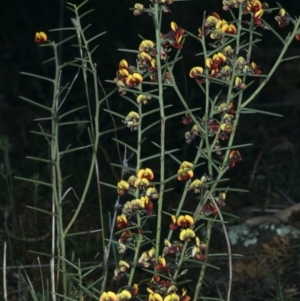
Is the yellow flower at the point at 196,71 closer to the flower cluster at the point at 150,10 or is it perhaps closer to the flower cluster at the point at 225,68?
the flower cluster at the point at 225,68

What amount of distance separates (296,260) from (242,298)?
1.40ft

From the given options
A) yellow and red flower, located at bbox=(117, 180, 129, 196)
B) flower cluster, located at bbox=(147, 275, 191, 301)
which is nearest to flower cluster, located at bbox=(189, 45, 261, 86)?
yellow and red flower, located at bbox=(117, 180, 129, 196)

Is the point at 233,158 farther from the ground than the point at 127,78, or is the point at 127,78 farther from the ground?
the point at 127,78

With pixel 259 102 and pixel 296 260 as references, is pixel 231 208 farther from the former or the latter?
pixel 259 102

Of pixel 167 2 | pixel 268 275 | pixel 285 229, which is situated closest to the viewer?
pixel 167 2

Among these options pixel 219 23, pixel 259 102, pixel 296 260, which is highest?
pixel 219 23

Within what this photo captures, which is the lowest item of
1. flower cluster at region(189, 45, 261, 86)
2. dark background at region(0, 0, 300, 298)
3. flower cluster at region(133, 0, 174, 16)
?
dark background at region(0, 0, 300, 298)

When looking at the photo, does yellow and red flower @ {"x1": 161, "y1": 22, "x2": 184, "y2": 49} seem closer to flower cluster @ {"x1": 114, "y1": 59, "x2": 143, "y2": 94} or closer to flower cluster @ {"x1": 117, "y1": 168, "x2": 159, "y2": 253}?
flower cluster @ {"x1": 114, "y1": 59, "x2": 143, "y2": 94}

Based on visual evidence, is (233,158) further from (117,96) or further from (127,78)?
(117,96)

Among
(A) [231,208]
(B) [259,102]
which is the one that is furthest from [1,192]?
(B) [259,102]

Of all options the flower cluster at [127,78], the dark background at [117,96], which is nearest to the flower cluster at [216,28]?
the flower cluster at [127,78]

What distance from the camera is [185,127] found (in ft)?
16.6

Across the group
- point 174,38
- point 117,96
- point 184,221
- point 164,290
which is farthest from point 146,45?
point 117,96

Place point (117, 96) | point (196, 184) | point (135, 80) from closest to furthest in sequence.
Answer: point (135, 80), point (196, 184), point (117, 96)
